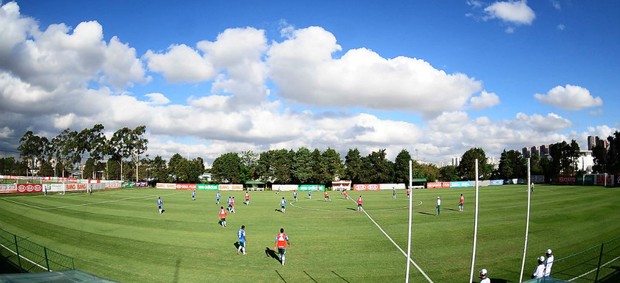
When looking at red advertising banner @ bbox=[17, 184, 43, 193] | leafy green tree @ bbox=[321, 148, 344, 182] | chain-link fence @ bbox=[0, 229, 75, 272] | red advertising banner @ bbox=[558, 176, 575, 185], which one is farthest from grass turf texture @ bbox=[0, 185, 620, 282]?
leafy green tree @ bbox=[321, 148, 344, 182]

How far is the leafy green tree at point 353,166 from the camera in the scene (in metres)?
110

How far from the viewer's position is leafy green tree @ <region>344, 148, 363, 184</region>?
4321 inches

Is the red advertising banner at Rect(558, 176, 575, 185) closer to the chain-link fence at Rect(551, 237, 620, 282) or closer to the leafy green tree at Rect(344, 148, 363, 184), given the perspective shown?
the leafy green tree at Rect(344, 148, 363, 184)

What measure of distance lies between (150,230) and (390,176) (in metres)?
91.3

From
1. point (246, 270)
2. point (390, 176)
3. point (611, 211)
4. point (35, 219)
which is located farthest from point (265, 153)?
point (246, 270)

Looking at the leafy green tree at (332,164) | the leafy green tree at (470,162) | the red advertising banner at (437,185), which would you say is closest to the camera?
the red advertising banner at (437,185)

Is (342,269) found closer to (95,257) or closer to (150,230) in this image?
(95,257)

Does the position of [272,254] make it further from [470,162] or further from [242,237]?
[470,162]

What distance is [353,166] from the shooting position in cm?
11006

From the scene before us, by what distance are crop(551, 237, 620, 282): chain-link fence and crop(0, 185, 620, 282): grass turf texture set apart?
0.51 metres

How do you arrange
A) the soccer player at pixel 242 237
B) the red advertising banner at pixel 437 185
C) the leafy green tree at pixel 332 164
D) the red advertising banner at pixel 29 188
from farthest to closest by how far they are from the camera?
the leafy green tree at pixel 332 164
the red advertising banner at pixel 437 185
the red advertising banner at pixel 29 188
the soccer player at pixel 242 237

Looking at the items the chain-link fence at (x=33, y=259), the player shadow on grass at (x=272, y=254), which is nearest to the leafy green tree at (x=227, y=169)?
the chain-link fence at (x=33, y=259)

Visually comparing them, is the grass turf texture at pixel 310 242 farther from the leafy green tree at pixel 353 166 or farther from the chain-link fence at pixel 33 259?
the leafy green tree at pixel 353 166

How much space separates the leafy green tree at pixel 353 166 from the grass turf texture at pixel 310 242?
72949 millimetres
